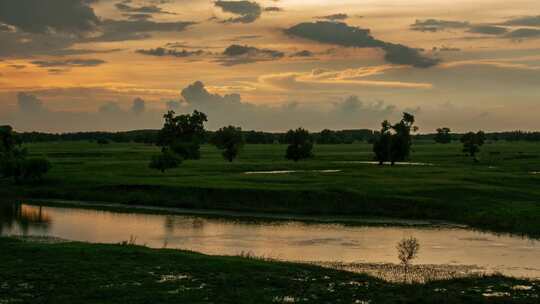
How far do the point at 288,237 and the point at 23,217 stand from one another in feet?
95.6

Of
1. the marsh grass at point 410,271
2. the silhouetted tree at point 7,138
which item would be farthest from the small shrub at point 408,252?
the silhouetted tree at point 7,138

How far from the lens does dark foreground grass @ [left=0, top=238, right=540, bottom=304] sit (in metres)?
27.1

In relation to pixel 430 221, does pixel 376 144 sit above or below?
above

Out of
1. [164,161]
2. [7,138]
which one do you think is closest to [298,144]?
[164,161]

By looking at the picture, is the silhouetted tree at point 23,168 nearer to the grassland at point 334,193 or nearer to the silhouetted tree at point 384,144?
the grassland at point 334,193

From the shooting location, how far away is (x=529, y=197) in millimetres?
68062

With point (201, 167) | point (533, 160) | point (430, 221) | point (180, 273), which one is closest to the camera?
point (180, 273)

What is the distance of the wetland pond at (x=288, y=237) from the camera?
41406 millimetres

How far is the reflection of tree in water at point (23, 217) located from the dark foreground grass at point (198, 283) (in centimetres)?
2074

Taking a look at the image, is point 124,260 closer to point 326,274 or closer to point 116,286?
point 116,286

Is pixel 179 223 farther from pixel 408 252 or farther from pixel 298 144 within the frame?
pixel 298 144

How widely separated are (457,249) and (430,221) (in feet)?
49.3

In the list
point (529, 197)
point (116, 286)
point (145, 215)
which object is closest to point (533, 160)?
point (529, 197)

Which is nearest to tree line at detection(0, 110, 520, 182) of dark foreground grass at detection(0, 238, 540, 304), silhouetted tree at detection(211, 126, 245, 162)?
silhouetted tree at detection(211, 126, 245, 162)
